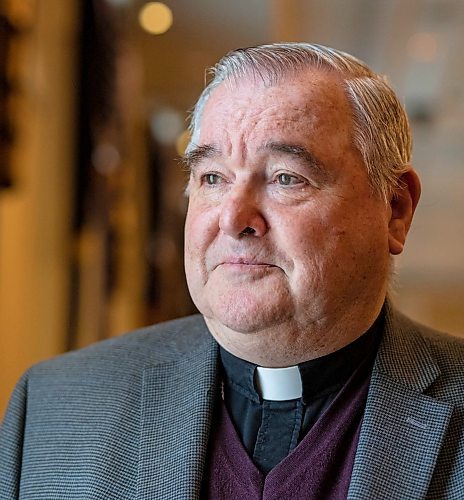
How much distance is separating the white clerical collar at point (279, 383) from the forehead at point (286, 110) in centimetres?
39

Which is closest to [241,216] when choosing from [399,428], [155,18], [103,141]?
[399,428]

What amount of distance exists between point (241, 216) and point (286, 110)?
0.61 feet

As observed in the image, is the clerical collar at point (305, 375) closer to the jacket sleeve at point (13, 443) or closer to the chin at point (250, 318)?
the chin at point (250, 318)

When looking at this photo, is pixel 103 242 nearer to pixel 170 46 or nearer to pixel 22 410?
pixel 170 46

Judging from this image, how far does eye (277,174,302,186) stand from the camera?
4.41 feet

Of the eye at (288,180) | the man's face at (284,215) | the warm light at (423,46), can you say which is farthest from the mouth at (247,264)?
the warm light at (423,46)

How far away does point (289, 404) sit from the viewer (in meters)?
1.46

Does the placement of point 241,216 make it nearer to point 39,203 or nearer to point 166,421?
point 166,421

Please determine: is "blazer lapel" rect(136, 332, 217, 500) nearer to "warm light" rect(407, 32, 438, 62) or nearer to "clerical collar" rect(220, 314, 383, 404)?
"clerical collar" rect(220, 314, 383, 404)

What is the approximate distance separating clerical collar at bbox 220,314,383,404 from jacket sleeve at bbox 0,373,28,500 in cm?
40

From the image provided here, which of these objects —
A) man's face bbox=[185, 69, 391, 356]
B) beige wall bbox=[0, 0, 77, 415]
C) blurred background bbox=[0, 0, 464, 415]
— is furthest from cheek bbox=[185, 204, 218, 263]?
beige wall bbox=[0, 0, 77, 415]

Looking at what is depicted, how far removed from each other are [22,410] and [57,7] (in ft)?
5.85

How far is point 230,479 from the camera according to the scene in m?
1.39

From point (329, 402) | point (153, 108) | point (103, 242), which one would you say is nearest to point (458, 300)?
point (153, 108)
